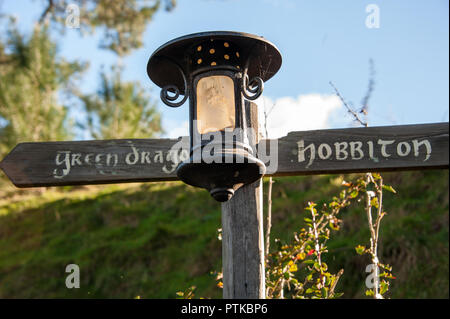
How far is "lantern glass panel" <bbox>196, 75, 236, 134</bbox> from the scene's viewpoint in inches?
79.3

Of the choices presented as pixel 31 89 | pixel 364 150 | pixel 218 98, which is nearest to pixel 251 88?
pixel 218 98

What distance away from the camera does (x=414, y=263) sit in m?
5.46

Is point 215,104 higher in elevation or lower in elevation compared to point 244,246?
higher

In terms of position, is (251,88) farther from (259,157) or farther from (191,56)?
(259,157)

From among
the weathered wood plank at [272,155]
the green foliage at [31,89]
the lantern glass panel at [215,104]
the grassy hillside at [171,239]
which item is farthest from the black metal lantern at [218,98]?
the green foliage at [31,89]

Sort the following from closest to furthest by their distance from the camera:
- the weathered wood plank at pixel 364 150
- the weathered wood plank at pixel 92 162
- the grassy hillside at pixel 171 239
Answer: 1. the weathered wood plank at pixel 364 150
2. the weathered wood plank at pixel 92 162
3. the grassy hillside at pixel 171 239

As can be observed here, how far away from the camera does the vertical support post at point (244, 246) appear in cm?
222

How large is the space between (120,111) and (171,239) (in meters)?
7.74

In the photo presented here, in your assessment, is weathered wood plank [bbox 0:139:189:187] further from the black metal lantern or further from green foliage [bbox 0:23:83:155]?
green foliage [bbox 0:23:83:155]

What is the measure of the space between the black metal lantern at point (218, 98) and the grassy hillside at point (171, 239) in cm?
318

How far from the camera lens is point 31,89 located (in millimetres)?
11992

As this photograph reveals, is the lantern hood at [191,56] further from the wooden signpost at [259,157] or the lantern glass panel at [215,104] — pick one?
the wooden signpost at [259,157]

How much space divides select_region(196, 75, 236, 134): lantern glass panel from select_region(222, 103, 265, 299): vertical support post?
0.99 feet

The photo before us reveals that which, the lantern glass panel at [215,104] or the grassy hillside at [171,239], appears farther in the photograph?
the grassy hillside at [171,239]
